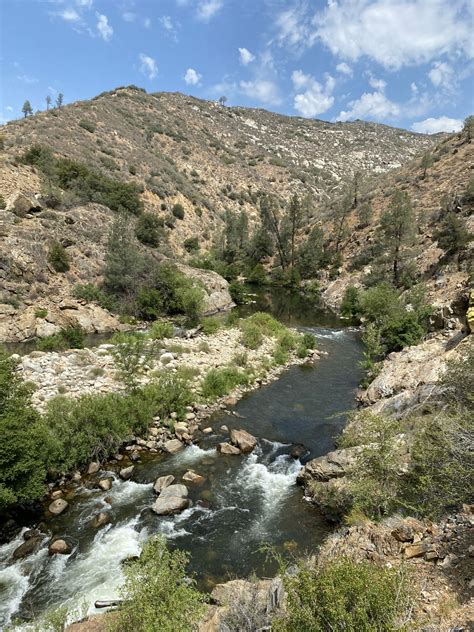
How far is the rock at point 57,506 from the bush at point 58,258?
26.1 m

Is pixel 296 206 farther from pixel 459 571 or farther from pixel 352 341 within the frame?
pixel 459 571

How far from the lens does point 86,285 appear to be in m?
34.0

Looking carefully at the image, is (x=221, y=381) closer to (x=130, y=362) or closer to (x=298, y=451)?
(x=130, y=362)

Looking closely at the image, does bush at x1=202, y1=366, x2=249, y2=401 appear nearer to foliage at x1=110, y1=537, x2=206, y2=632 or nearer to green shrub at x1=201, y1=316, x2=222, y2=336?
green shrub at x1=201, y1=316, x2=222, y2=336

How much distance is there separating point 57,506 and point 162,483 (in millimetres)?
3274

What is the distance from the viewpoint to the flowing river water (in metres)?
9.32

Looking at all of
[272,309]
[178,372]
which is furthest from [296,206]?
[178,372]

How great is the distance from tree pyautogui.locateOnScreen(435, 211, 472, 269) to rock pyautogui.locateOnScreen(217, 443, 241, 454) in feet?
95.7

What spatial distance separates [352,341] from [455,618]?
26319mm

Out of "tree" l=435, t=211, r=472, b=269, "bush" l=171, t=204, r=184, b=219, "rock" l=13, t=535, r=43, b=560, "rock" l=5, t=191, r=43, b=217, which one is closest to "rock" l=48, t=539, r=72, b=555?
"rock" l=13, t=535, r=43, b=560

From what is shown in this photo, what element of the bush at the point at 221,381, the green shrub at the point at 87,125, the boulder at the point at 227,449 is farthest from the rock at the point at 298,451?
the green shrub at the point at 87,125

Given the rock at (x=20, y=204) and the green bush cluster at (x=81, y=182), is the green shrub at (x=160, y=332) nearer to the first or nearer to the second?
the rock at (x=20, y=204)

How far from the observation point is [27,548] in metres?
10.2

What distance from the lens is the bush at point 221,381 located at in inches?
780
